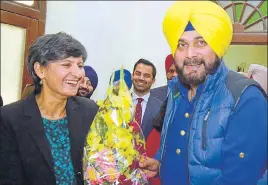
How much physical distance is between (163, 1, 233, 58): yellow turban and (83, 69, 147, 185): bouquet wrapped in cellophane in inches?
12.0

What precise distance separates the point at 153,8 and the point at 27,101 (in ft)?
9.14

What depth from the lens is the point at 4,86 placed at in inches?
168

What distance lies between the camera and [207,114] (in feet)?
5.03

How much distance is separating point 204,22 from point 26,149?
38.1 inches

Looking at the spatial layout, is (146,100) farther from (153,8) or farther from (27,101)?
(27,101)

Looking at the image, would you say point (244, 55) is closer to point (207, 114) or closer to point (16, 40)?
point (16, 40)

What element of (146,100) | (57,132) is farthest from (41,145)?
(146,100)

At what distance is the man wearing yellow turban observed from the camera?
4.73 ft

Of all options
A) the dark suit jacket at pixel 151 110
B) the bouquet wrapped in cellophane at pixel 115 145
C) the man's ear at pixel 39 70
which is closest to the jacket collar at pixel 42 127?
the man's ear at pixel 39 70

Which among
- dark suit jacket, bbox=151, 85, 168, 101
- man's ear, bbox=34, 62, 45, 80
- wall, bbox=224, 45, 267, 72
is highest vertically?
wall, bbox=224, 45, 267, 72

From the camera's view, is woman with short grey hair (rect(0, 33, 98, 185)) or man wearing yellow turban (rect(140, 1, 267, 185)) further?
woman with short grey hair (rect(0, 33, 98, 185))

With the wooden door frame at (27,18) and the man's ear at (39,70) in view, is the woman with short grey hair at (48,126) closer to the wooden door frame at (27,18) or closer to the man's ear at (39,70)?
the man's ear at (39,70)

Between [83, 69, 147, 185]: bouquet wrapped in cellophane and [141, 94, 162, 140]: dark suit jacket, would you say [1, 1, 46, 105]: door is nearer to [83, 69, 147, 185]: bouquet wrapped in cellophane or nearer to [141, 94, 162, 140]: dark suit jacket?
[141, 94, 162, 140]: dark suit jacket

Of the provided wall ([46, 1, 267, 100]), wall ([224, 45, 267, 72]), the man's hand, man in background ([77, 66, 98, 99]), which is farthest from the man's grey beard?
wall ([46, 1, 267, 100])
